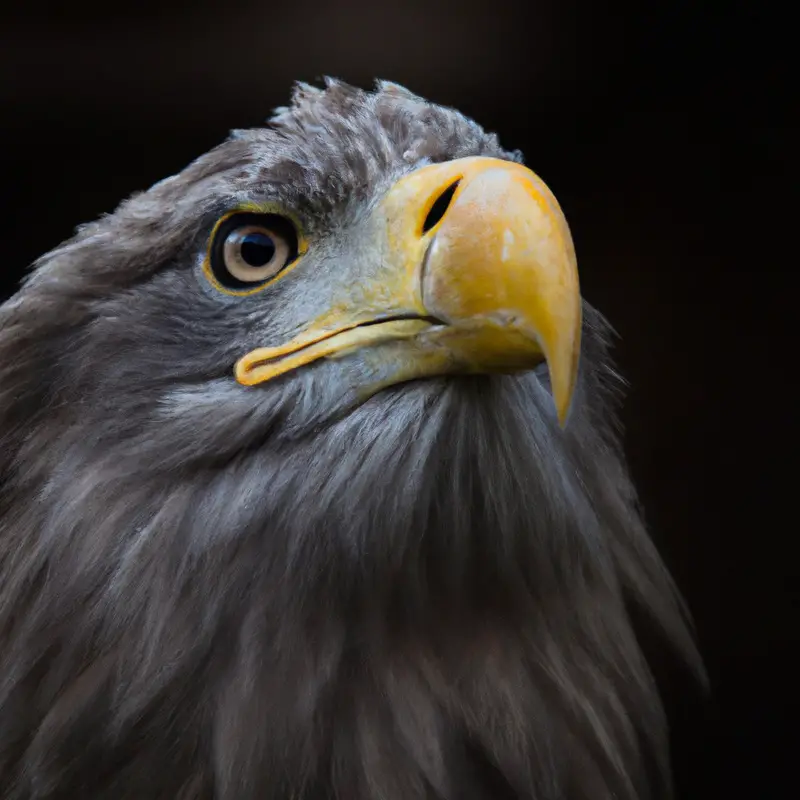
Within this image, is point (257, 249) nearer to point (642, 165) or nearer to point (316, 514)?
point (316, 514)

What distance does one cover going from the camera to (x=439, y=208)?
88 cm

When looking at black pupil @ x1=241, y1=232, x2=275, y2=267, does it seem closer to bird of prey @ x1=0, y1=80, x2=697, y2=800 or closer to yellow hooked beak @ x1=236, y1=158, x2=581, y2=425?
bird of prey @ x1=0, y1=80, x2=697, y2=800

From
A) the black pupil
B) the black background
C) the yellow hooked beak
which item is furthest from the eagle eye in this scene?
the black background

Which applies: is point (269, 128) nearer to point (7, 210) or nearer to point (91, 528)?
point (91, 528)

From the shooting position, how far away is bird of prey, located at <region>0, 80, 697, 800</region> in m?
0.88

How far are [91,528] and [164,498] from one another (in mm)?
88

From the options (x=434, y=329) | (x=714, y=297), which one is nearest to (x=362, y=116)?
(x=434, y=329)

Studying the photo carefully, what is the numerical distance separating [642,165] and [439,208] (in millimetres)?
1146

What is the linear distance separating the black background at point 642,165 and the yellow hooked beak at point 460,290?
79 centimetres

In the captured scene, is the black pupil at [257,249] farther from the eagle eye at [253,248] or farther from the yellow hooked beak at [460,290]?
the yellow hooked beak at [460,290]

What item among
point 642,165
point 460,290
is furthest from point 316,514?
point 642,165

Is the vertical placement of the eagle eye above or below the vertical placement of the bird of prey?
above

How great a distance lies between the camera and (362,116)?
1.02 meters

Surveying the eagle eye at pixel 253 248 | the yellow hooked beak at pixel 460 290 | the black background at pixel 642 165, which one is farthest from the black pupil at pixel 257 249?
the black background at pixel 642 165
